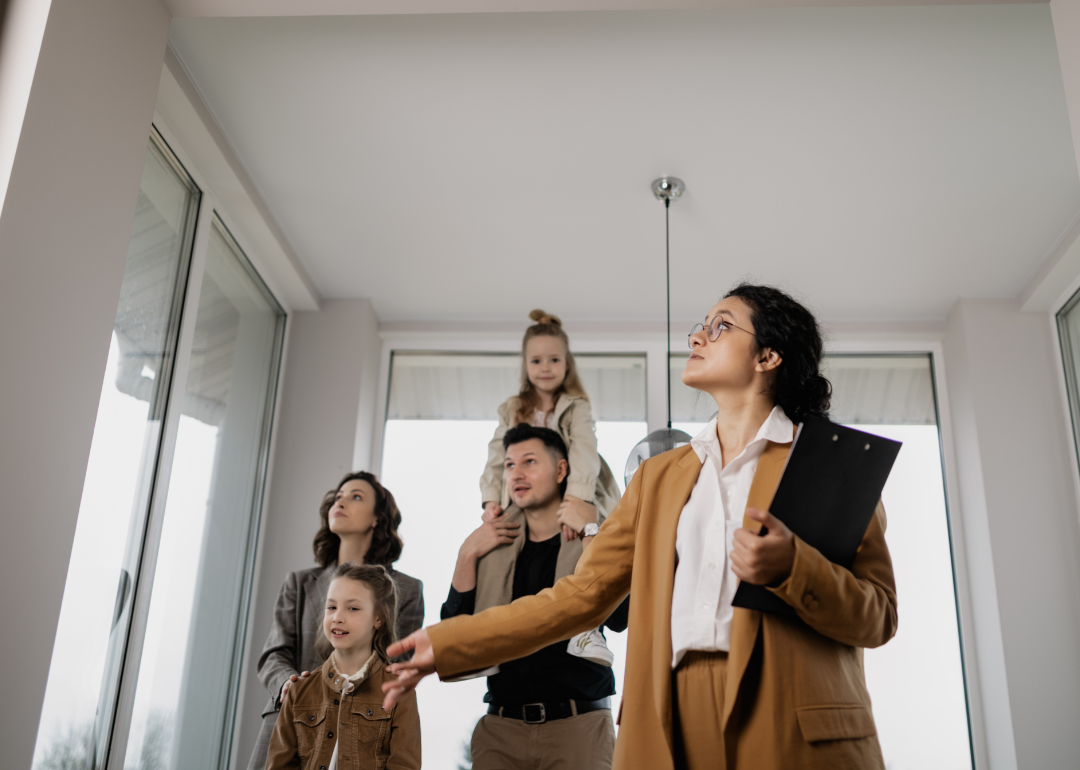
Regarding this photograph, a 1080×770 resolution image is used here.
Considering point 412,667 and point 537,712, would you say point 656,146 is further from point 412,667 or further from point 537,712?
point 412,667

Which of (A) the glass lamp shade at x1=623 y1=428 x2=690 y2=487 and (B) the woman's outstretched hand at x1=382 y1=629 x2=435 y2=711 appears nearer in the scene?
(B) the woman's outstretched hand at x1=382 y1=629 x2=435 y2=711

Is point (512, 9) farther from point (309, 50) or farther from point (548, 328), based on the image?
point (548, 328)

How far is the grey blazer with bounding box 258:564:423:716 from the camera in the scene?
8.36 ft

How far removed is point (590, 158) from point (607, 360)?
1432 mm

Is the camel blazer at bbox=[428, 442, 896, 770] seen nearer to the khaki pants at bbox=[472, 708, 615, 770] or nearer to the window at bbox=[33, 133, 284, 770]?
the khaki pants at bbox=[472, 708, 615, 770]

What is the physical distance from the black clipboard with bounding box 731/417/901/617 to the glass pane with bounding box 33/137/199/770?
1.82 m

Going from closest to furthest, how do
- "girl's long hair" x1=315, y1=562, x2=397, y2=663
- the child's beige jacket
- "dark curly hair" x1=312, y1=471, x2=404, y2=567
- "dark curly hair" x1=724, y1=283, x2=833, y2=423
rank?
"dark curly hair" x1=724, y1=283, x2=833, y2=423 → the child's beige jacket → "girl's long hair" x1=315, y1=562, x2=397, y2=663 → "dark curly hair" x1=312, y1=471, x2=404, y2=567

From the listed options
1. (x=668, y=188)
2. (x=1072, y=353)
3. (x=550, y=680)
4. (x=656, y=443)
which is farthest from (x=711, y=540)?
(x=1072, y=353)

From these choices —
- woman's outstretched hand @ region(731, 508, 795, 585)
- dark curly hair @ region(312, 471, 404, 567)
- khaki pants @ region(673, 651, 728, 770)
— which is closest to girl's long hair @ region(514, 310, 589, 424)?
dark curly hair @ region(312, 471, 404, 567)

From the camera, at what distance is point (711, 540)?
128cm

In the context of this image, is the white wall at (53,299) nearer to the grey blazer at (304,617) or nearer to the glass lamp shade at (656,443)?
the grey blazer at (304,617)

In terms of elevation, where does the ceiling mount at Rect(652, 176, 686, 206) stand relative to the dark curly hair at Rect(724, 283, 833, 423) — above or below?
above

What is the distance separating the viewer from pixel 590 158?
296 centimetres

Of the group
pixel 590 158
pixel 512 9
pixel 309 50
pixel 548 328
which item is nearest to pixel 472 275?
pixel 548 328
